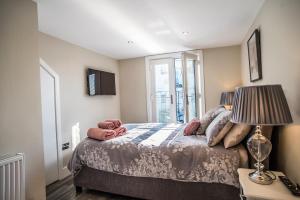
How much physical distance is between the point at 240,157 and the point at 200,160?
369mm

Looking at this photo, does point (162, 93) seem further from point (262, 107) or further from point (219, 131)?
point (262, 107)

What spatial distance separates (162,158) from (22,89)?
1.60 metres

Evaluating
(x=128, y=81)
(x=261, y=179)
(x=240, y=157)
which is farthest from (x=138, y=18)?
(x=128, y=81)

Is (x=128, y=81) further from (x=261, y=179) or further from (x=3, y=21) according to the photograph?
(x=261, y=179)

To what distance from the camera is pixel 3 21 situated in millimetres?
1625

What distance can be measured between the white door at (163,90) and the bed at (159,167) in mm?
2070

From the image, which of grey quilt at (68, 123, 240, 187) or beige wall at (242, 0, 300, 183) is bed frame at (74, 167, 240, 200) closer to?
grey quilt at (68, 123, 240, 187)

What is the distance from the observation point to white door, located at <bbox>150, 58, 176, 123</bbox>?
4.37 metres

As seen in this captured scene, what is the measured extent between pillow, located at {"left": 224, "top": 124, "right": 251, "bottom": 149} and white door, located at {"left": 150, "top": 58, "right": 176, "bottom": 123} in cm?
259

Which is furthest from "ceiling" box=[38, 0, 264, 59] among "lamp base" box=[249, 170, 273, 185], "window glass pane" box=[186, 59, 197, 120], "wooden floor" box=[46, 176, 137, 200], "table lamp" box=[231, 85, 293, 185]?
"wooden floor" box=[46, 176, 137, 200]

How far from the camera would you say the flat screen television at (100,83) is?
3590 millimetres

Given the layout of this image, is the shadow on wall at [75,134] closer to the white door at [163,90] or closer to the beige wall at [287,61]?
the white door at [163,90]

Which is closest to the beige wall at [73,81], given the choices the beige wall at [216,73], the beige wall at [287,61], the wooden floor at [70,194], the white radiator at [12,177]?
the wooden floor at [70,194]

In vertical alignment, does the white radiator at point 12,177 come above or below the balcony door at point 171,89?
below
